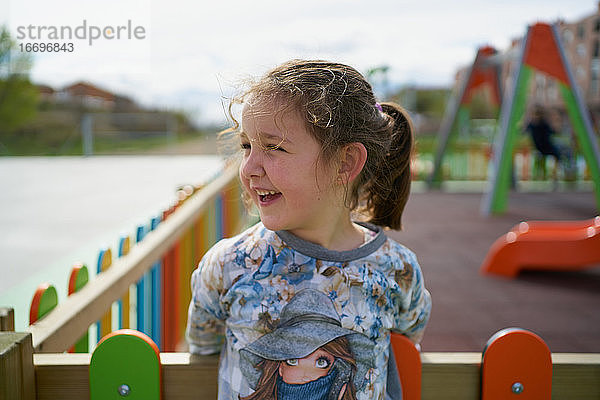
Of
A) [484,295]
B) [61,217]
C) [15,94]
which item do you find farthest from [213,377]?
[15,94]

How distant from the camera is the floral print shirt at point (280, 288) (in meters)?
1.02

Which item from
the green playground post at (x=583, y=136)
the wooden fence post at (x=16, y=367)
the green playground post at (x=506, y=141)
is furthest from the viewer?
the green playground post at (x=583, y=136)

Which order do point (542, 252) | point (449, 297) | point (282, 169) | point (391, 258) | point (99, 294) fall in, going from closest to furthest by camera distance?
point (282, 169)
point (391, 258)
point (99, 294)
point (449, 297)
point (542, 252)

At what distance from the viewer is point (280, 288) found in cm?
102

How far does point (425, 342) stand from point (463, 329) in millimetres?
265

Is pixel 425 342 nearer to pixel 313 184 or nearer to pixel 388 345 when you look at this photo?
pixel 388 345

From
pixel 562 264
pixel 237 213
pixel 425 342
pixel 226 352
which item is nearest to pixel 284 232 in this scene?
pixel 226 352

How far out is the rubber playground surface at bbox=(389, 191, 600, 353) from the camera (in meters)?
2.65

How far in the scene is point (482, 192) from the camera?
26.9 feet

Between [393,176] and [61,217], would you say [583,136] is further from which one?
[393,176]

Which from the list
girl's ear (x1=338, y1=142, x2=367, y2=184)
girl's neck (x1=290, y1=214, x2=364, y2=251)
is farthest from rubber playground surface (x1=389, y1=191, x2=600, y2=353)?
girl's ear (x1=338, y1=142, x2=367, y2=184)

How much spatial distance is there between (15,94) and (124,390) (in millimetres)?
23095

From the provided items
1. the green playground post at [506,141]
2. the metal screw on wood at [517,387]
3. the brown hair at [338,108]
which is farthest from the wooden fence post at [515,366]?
the green playground post at [506,141]

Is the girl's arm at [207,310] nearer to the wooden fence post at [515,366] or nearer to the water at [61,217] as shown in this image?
the wooden fence post at [515,366]
